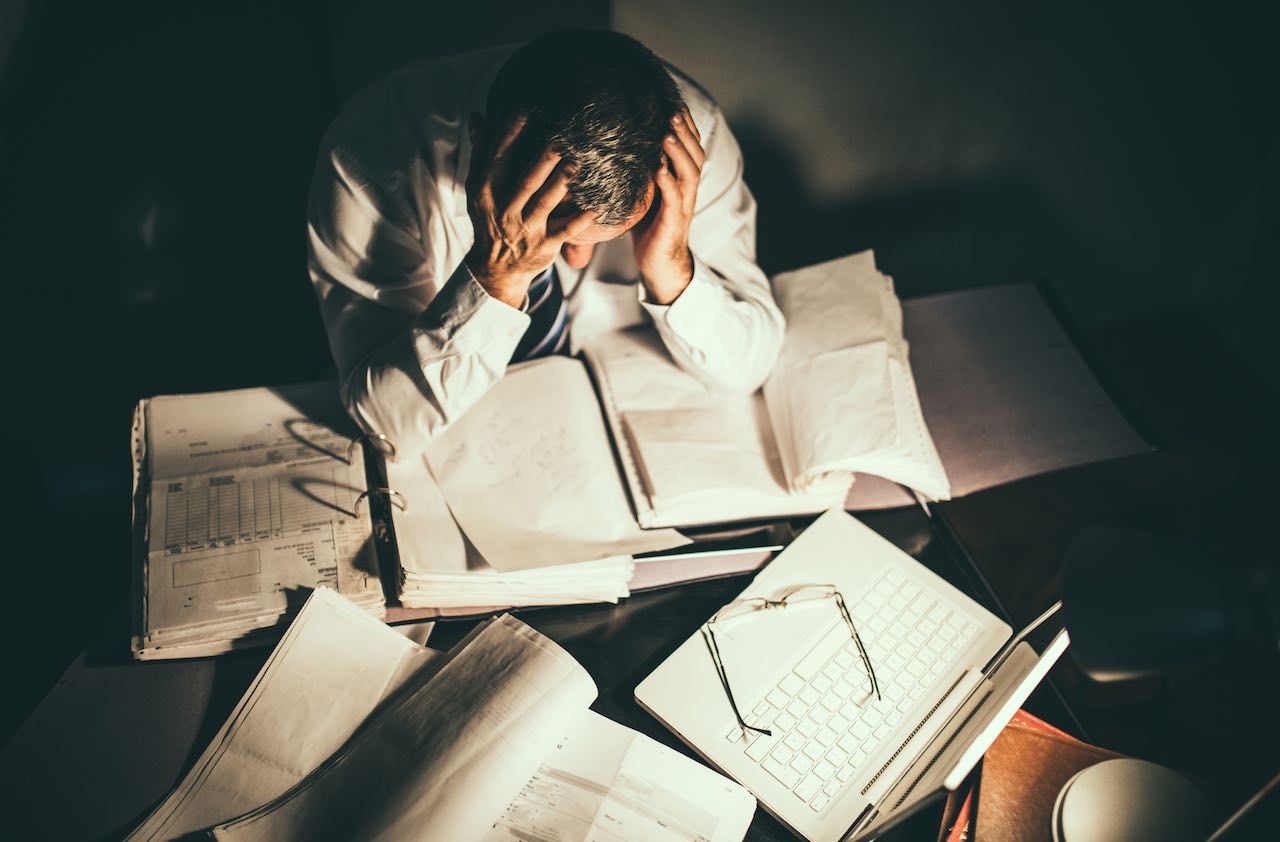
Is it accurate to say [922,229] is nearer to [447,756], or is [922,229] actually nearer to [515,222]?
[515,222]

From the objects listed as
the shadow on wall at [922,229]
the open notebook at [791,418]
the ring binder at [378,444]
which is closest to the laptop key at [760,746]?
the open notebook at [791,418]

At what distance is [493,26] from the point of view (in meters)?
1.36

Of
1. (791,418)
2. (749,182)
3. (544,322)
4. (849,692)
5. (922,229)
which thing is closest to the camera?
(849,692)

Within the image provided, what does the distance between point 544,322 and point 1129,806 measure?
918mm

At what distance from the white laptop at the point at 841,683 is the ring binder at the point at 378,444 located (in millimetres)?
412

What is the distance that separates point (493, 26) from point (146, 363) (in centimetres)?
78

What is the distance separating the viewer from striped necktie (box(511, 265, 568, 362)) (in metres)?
1.23

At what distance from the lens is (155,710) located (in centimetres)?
88

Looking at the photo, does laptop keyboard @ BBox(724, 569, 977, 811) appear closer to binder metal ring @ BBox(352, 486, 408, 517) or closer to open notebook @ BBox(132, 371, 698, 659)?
open notebook @ BBox(132, 371, 698, 659)

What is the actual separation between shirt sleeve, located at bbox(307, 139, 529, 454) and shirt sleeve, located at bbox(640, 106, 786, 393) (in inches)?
9.1

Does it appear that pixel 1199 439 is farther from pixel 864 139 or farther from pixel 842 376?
pixel 842 376

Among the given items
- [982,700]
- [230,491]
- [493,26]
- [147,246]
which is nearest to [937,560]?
[982,700]

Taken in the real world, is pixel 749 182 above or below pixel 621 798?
above

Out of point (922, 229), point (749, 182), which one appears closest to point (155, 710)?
point (749, 182)
